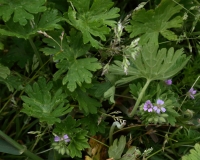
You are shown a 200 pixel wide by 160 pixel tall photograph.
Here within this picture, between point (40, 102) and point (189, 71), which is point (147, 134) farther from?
point (40, 102)

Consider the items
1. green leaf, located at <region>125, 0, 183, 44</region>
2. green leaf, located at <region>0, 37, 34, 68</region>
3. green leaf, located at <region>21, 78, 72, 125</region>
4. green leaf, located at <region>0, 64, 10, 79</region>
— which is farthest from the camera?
green leaf, located at <region>0, 37, 34, 68</region>

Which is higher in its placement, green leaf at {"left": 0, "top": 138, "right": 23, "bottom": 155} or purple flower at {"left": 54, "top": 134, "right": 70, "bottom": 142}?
purple flower at {"left": 54, "top": 134, "right": 70, "bottom": 142}

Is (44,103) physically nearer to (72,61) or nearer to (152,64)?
(72,61)

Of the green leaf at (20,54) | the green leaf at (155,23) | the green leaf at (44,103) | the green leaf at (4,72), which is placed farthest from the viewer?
the green leaf at (20,54)

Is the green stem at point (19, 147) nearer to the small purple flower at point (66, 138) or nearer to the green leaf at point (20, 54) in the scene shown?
the small purple flower at point (66, 138)

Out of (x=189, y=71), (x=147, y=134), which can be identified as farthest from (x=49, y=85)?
(x=189, y=71)

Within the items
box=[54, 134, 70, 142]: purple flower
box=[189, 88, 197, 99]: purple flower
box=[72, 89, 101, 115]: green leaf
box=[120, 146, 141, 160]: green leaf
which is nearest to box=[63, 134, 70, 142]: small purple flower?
box=[54, 134, 70, 142]: purple flower

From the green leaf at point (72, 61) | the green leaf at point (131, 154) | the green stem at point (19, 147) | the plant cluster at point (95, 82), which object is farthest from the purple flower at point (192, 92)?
the green stem at point (19, 147)

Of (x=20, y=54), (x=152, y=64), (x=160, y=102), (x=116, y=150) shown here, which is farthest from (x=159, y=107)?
(x=20, y=54)

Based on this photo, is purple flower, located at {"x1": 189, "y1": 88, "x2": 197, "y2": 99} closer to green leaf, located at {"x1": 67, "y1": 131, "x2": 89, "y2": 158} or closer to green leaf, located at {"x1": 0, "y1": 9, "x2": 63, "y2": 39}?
green leaf, located at {"x1": 67, "y1": 131, "x2": 89, "y2": 158}
